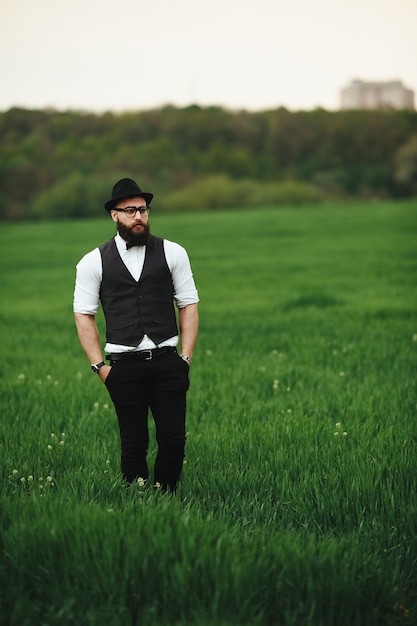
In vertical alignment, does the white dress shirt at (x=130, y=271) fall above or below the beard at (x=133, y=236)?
below

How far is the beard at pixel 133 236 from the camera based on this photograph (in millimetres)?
4855

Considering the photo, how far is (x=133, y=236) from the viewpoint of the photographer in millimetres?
4859

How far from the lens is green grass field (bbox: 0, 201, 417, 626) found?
358cm

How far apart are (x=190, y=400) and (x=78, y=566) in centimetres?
432

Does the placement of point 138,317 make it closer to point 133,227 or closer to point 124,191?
point 133,227

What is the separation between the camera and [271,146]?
7800 centimetres

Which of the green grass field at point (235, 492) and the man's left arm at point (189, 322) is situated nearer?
the green grass field at point (235, 492)

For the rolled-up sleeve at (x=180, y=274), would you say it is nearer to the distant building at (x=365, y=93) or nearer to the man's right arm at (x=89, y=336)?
the man's right arm at (x=89, y=336)

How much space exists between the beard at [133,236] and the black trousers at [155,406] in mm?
797

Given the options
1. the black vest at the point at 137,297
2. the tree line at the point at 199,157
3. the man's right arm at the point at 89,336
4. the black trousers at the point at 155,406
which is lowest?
the black trousers at the point at 155,406

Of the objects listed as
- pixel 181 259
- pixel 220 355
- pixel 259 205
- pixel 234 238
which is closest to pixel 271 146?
pixel 259 205

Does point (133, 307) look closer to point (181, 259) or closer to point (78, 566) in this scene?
point (181, 259)

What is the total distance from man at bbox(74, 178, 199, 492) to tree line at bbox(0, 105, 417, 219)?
204 ft

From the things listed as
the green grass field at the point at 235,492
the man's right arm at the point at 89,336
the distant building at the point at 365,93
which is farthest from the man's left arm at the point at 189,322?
the distant building at the point at 365,93
